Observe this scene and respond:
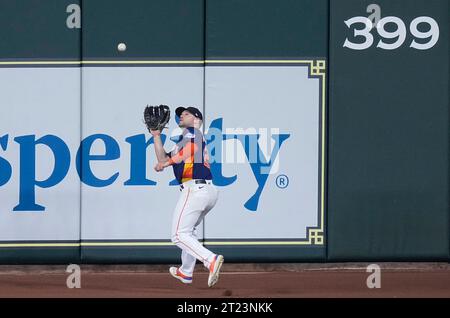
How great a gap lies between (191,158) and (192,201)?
17.9 inches

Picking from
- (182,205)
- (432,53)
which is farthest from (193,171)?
(432,53)

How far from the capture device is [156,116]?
13.4 meters

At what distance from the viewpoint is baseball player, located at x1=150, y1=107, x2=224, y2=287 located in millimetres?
12188

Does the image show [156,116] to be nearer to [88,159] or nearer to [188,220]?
[88,159]

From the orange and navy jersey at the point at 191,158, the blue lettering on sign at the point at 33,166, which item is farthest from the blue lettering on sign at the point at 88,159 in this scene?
the orange and navy jersey at the point at 191,158

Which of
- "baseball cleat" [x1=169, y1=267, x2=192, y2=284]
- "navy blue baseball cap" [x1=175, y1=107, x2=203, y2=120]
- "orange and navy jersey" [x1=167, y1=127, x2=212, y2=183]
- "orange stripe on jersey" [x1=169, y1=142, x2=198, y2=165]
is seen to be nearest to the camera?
"orange and navy jersey" [x1=167, y1=127, x2=212, y2=183]

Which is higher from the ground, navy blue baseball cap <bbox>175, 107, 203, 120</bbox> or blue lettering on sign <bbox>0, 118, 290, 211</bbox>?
navy blue baseball cap <bbox>175, 107, 203, 120</bbox>

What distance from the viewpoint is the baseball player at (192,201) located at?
40.0 feet

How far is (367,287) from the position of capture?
13.0 meters

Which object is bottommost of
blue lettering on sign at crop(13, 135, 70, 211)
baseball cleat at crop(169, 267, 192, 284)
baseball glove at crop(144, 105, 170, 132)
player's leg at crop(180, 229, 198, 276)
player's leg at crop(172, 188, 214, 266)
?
baseball cleat at crop(169, 267, 192, 284)

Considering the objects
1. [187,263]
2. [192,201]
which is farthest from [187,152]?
[187,263]

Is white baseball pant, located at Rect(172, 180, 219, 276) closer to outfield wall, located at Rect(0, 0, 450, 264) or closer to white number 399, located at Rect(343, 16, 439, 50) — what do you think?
outfield wall, located at Rect(0, 0, 450, 264)

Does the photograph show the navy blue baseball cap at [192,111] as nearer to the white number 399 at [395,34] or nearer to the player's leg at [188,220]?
the player's leg at [188,220]

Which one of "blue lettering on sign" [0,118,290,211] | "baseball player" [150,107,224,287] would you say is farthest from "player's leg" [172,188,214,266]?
"blue lettering on sign" [0,118,290,211]
